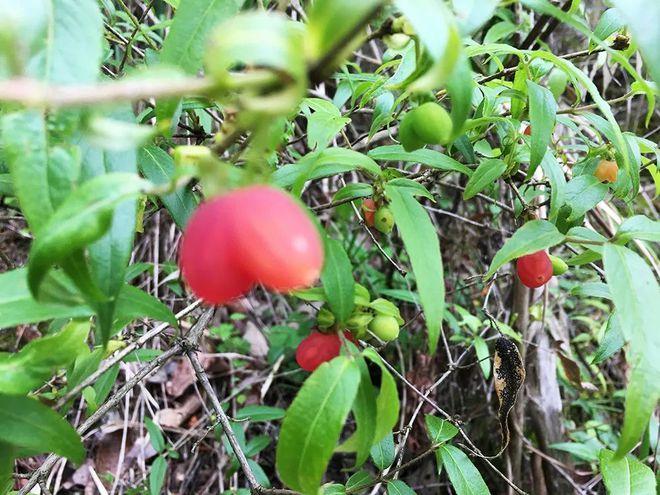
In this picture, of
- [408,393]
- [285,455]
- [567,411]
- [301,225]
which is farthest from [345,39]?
[567,411]

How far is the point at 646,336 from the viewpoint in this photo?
818 mm

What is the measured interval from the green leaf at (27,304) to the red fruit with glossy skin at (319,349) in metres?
0.35

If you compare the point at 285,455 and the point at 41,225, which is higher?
the point at 41,225

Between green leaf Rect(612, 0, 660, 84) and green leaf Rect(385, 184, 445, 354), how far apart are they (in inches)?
14.0

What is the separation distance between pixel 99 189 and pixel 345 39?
288 mm

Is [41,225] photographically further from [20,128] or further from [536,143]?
[536,143]

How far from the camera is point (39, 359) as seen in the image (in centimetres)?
85

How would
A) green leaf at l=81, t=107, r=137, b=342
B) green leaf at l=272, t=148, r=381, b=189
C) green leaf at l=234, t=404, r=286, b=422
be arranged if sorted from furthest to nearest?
green leaf at l=234, t=404, r=286, b=422, green leaf at l=272, t=148, r=381, b=189, green leaf at l=81, t=107, r=137, b=342

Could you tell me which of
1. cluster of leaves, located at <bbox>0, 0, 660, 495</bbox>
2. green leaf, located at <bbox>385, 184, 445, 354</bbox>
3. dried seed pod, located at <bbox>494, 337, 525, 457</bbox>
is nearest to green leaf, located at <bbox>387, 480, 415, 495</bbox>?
cluster of leaves, located at <bbox>0, 0, 660, 495</bbox>

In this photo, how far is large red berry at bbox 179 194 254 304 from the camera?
56cm

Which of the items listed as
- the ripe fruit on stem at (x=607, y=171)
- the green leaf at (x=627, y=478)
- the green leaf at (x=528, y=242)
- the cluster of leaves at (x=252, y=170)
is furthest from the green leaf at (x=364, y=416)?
the ripe fruit on stem at (x=607, y=171)

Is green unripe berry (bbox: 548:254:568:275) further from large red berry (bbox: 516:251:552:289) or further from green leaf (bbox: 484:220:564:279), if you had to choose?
green leaf (bbox: 484:220:564:279)

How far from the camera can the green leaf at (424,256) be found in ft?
2.60

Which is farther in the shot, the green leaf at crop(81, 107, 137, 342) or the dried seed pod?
the dried seed pod
